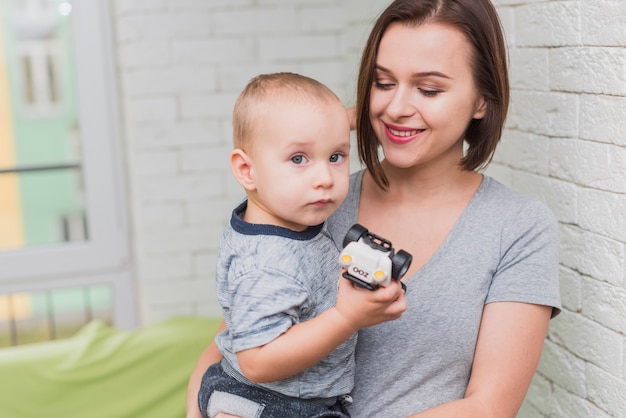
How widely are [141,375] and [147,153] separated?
0.87 m

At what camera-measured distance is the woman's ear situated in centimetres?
150

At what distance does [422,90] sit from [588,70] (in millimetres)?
353

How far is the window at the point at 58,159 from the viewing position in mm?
2934

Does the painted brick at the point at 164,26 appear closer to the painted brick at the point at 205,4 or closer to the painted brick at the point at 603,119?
the painted brick at the point at 205,4

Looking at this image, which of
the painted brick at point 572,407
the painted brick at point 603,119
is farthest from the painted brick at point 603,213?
the painted brick at point 572,407

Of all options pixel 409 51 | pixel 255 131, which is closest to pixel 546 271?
pixel 409 51

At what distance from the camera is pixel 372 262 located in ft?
3.70

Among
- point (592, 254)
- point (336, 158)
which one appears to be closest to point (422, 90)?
point (336, 158)

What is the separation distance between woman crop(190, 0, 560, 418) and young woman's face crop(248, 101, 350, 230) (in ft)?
0.68

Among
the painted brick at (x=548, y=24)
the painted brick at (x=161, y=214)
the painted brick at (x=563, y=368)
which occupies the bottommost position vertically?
the painted brick at (x=563, y=368)

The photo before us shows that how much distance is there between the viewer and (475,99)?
1.48 meters

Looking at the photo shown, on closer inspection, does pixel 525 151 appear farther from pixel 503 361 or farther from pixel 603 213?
pixel 503 361

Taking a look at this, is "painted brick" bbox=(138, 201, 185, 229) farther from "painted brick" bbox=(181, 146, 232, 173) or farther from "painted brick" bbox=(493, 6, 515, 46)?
"painted brick" bbox=(493, 6, 515, 46)

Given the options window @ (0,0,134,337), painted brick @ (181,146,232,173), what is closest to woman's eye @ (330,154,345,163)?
painted brick @ (181,146,232,173)
